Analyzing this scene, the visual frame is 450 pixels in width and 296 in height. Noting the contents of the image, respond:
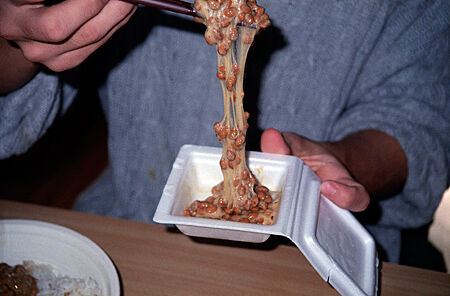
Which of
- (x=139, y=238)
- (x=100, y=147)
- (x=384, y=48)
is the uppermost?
(x=384, y=48)

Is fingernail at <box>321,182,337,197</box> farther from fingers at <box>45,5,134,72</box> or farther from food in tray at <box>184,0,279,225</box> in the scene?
fingers at <box>45,5,134,72</box>

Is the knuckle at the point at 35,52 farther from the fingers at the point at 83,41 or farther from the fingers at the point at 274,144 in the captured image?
the fingers at the point at 274,144

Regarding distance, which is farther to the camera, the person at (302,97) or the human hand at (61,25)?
the person at (302,97)

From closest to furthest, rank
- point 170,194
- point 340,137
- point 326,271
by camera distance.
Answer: point 326,271, point 170,194, point 340,137

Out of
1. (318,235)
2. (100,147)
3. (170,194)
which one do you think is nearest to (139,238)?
(170,194)

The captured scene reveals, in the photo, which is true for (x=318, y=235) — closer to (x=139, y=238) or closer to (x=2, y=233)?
(x=139, y=238)

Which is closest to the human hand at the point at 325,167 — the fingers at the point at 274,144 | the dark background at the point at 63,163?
the fingers at the point at 274,144
